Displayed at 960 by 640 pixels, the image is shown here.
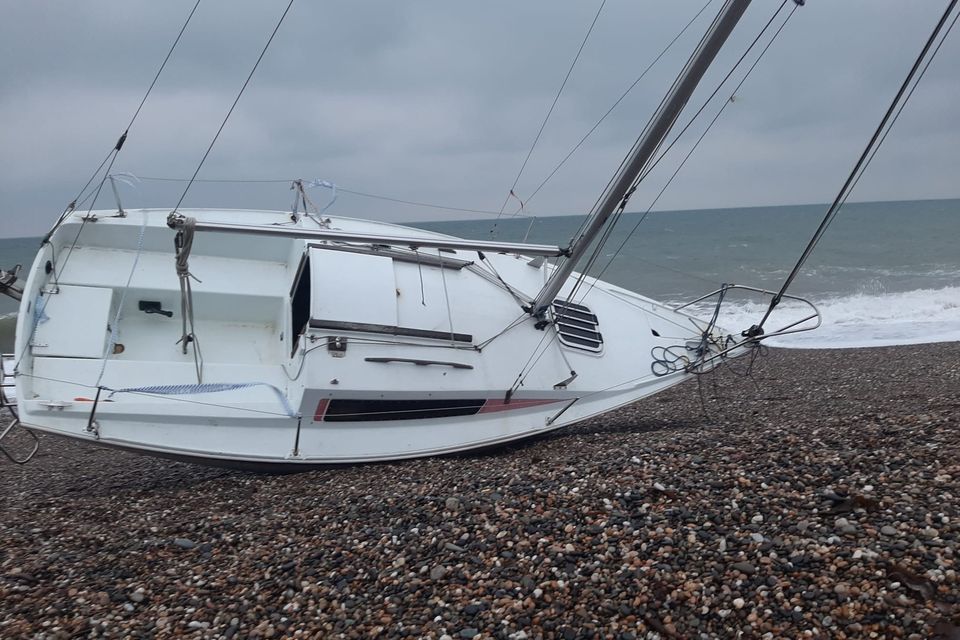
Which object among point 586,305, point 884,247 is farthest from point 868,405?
point 884,247

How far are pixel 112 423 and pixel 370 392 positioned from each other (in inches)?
108

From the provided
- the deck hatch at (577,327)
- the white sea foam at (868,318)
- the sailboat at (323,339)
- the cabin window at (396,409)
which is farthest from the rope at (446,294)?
the white sea foam at (868,318)

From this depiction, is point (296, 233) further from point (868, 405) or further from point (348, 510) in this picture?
point (868, 405)

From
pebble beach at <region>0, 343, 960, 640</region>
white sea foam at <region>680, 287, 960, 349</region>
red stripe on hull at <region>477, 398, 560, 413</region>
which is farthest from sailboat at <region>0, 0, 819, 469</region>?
white sea foam at <region>680, 287, 960, 349</region>

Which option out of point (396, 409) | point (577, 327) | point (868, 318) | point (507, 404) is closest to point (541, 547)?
point (396, 409)

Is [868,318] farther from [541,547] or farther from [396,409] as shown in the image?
[541,547]

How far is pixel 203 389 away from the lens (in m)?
7.89

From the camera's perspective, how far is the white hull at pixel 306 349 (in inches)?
294

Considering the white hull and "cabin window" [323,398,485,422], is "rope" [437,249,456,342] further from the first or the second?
"cabin window" [323,398,485,422]

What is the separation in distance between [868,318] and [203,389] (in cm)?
2392

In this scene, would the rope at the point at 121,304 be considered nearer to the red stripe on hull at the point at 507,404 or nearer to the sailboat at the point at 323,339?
the sailboat at the point at 323,339

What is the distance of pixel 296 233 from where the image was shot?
7.18 m

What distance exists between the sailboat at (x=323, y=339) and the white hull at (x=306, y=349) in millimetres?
24

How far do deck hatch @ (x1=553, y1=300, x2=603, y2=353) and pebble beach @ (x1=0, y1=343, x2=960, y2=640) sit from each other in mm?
1865
